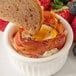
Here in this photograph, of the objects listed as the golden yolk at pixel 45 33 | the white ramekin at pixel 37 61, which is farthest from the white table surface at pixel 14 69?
the golden yolk at pixel 45 33

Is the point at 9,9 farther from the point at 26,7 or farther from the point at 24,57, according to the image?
the point at 24,57

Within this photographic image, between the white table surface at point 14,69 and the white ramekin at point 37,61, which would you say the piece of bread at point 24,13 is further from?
the white table surface at point 14,69

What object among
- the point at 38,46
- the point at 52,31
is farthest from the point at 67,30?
the point at 38,46

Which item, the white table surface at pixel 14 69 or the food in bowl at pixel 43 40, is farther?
the white table surface at pixel 14 69

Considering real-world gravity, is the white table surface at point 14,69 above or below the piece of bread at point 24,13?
below

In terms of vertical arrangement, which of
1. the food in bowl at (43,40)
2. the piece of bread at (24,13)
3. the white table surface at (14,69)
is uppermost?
the piece of bread at (24,13)
